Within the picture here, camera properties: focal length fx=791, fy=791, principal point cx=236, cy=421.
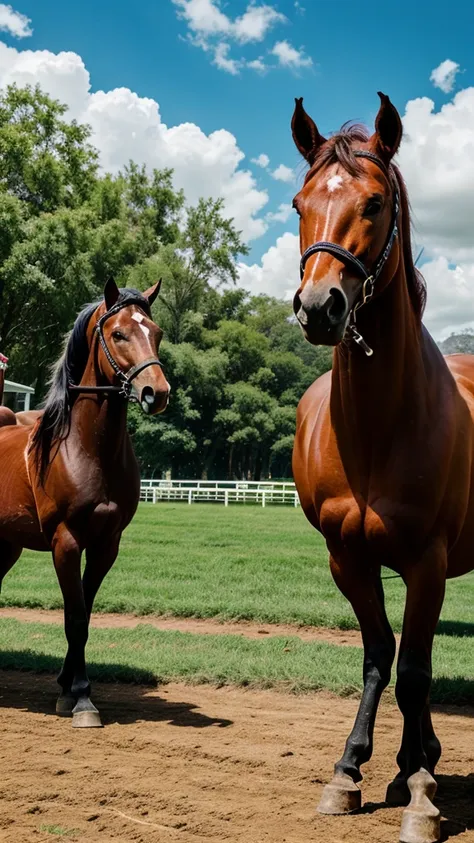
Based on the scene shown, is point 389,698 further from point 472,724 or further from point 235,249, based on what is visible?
point 235,249

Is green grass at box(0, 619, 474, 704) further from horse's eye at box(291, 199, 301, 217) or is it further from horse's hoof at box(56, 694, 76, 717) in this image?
horse's eye at box(291, 199, 301, 217)

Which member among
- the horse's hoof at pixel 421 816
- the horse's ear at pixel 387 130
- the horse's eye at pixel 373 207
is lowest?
the horse's hoof at pixel 421 816

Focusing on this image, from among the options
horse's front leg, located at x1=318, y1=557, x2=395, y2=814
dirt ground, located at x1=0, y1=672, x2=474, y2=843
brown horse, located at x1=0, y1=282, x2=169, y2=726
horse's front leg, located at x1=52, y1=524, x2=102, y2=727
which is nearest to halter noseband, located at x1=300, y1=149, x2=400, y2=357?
horse's front leg, located at x1=318, y1=557, x2=395, y2=814

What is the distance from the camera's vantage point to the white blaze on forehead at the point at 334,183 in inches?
127

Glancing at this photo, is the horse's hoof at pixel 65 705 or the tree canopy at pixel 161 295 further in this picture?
the tree canopy at pixel 161 295

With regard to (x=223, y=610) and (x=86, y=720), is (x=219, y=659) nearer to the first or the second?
(x=86, y=720)

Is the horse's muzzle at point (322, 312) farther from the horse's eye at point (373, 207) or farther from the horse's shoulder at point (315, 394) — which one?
the horse's shoulder at point (315, 394)

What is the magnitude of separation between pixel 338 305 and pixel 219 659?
485cm

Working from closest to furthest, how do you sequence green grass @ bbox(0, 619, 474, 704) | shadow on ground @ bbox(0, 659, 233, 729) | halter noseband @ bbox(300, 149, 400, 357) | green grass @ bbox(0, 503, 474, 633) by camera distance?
1. halter noseband @ bbox(300, 149, 400, 357)
2. shadow on ground @ bbox(0, 659, 233, 729)
3. green grass @ bbox(0, 619, 474, 704)
4. green grass @ bbox(0, 503, 474, 633)

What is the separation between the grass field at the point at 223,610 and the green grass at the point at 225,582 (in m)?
0.02

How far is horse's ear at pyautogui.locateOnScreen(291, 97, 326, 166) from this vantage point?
11.6ft

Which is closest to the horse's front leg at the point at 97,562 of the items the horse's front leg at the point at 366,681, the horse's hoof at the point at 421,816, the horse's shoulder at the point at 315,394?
the horse's shoulder at the point at 315,394

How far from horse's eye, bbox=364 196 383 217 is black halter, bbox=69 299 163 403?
100.0 inches

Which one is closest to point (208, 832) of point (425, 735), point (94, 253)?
point (425, 735)
